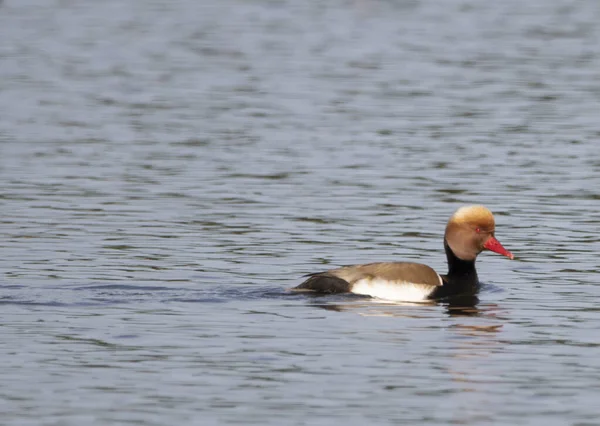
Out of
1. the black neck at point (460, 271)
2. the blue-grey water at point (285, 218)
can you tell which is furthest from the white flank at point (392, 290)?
the black neck at point (460, 271)

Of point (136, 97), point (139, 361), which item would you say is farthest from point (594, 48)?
point (139, 361)

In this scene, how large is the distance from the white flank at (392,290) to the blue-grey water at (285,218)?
0.22 metres

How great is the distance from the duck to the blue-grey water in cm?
24

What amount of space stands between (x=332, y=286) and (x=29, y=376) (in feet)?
13.3

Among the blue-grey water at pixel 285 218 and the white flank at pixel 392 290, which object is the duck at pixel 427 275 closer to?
the white flank at pixel 392 290

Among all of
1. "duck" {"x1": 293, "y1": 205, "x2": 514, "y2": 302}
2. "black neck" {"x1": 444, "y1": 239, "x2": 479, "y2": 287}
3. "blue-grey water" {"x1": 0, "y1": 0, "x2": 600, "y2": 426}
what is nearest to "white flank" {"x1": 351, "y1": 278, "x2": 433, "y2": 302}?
"duck" {"x1": 293, "y1": 205, "x2": 514, "y2": 302}

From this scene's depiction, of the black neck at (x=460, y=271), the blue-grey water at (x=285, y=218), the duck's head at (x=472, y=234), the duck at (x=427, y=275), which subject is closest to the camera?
the blue-grey water at (x=285, y=218)

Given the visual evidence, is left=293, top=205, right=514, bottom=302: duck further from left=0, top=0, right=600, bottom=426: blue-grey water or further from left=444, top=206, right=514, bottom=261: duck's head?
left=0, top=0, right=600, bottom=426: blue-grey water

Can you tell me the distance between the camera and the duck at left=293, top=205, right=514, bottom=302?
1432cm

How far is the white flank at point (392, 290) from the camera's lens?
14328 mm

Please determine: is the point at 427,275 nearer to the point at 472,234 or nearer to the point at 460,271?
the point at 460,271

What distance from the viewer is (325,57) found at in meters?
33.5

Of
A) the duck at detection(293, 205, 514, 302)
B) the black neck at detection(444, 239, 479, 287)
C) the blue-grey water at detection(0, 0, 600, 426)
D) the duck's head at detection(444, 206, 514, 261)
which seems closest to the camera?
the blue-grey water at detection(0, 0, 600, 426)

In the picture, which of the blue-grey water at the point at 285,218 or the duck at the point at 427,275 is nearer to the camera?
the blue-grey water at the point at 285,218
